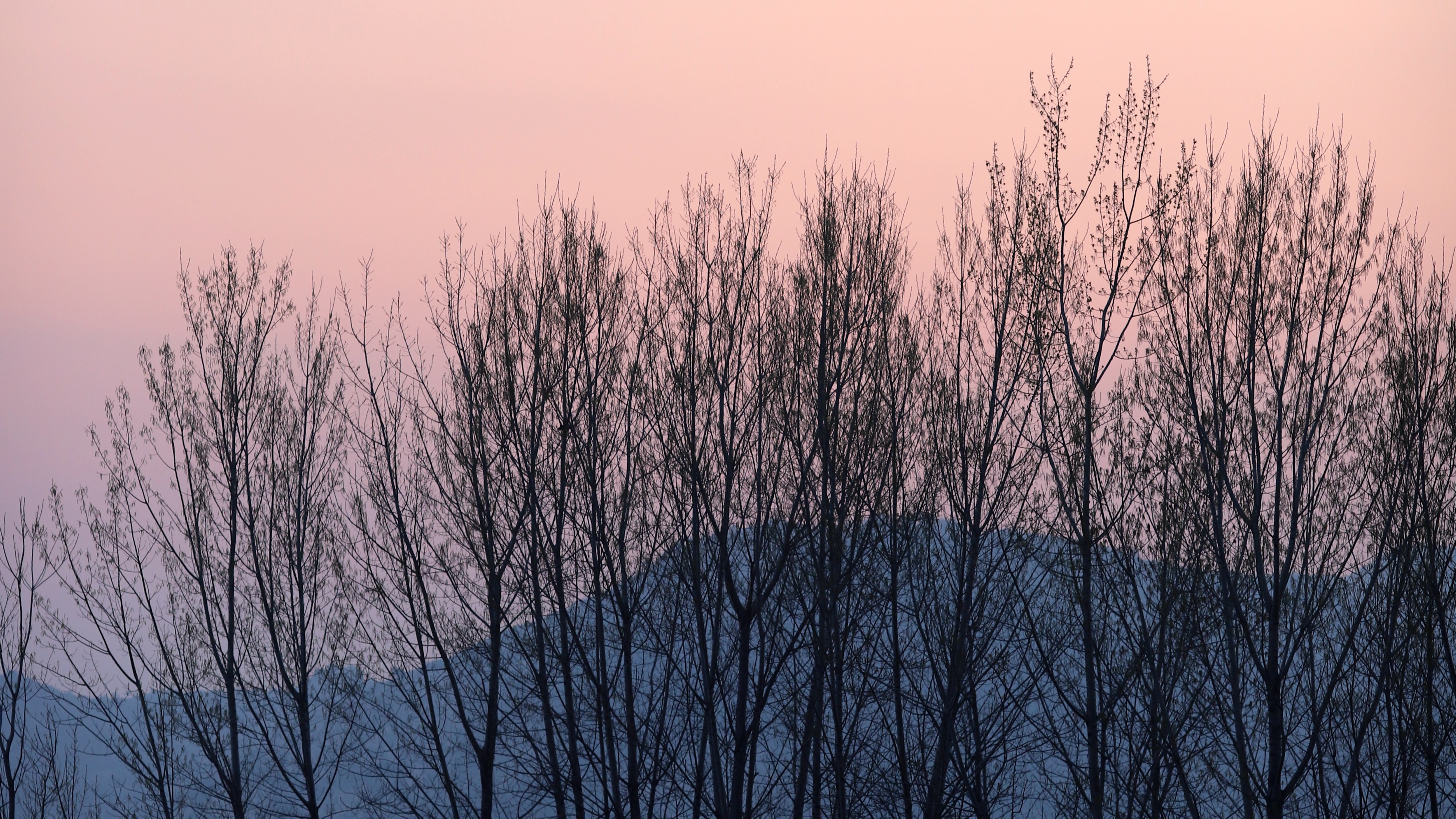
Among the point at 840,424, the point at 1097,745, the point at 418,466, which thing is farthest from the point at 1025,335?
the point at 418,466

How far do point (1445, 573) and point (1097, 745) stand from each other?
4.15 m

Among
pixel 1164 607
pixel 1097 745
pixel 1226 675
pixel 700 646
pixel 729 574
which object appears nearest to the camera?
pixel 729 574

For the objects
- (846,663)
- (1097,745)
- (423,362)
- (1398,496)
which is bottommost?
(1097,745)

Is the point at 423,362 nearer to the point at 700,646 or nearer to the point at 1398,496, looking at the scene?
the point at 700,646

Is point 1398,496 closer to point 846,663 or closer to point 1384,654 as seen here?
point 1384,654

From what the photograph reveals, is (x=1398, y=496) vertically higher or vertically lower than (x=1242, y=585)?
higher

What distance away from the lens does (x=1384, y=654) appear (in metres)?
10.1

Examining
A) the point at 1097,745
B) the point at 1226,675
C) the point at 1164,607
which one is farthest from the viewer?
the point at 1226,675

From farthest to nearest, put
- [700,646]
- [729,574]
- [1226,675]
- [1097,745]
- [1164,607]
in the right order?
1. [1226,675]
2. [1097,745]
3. [1164,607]
4. [700,646]
5. [729,574]

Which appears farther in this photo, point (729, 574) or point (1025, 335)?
point (1025, 335)

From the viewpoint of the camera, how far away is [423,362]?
10.4m

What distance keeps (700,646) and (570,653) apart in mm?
1326

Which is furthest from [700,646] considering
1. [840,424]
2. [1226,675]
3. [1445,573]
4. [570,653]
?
[1445,573]

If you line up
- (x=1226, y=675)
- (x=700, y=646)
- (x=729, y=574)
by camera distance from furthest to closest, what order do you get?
(x=1226, y=675), (x=700, y=646), (x=729, y=574)
